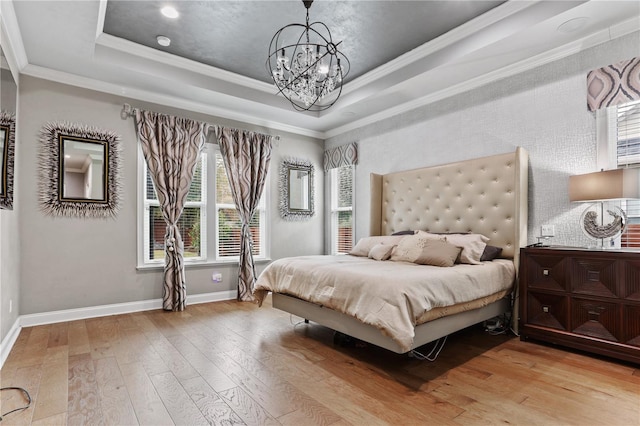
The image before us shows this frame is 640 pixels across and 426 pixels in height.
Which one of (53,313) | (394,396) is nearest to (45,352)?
(53,313)

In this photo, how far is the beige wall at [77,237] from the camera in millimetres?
3457

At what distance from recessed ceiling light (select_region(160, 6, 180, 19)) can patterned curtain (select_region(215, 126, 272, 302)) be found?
1761mm

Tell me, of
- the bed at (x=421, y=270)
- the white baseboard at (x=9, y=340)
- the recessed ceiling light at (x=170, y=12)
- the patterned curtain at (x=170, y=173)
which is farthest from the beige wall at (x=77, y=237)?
the bed at (x=421, y=270)

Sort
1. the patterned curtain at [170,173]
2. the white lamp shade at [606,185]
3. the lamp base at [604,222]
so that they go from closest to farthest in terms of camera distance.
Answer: the white lamp shade at [606,185]
the lamp base at [604,222]
the patterned curtain at [170,173]

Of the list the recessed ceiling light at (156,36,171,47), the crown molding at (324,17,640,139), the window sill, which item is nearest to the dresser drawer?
the crown molding at (324,17,640,139)

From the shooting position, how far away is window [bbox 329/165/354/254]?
554 centimetres

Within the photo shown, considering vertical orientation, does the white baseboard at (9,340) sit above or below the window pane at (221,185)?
below

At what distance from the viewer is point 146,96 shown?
415 cm

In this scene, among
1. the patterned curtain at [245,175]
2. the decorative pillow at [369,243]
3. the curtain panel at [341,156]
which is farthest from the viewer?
the curtain panel at [341,156]

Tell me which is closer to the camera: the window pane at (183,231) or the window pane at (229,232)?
the window pane at (183,231)

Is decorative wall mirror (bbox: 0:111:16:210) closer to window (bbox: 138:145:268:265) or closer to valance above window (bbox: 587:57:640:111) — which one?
window (bbox: 138:145:268:265)

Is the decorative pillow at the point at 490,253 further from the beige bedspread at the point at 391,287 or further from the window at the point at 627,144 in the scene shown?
the window at the point at 627,144

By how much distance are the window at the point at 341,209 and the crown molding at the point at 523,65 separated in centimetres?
102

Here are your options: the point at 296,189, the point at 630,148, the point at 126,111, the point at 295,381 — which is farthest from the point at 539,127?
the point at 126,111
